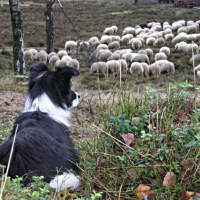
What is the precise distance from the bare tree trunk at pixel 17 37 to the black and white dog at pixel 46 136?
6309 millimetres

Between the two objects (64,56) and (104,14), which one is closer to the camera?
(64,56)

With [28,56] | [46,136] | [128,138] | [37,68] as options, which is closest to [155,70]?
[28,56]

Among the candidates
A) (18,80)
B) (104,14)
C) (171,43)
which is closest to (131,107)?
(18,80)

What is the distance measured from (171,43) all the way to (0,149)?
1472cm

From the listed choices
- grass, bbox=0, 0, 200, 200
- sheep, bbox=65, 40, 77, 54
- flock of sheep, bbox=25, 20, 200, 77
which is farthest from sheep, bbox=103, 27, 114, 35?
grass, bbox=0, 0, 200, 200

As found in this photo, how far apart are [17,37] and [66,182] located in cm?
769

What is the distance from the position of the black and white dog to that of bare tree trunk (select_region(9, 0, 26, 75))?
6309mm

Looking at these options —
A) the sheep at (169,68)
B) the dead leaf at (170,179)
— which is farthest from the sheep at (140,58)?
the dead leaf at (170,179)

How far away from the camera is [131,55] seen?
539 inches

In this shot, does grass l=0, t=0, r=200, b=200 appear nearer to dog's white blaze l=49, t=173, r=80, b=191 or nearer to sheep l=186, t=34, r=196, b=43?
dog's white blaze l=49, t=173, r=80, b=191

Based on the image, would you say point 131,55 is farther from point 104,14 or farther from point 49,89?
point 104,14

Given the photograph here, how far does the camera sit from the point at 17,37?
10742mm

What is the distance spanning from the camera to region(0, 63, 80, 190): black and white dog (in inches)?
143

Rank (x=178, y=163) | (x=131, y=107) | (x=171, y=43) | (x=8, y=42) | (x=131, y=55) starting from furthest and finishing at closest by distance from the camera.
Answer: (x=8, y=42) → (x=171, y=43) → (x=131, y=55) → (x=131, y=107) → (x=178, y=163)
